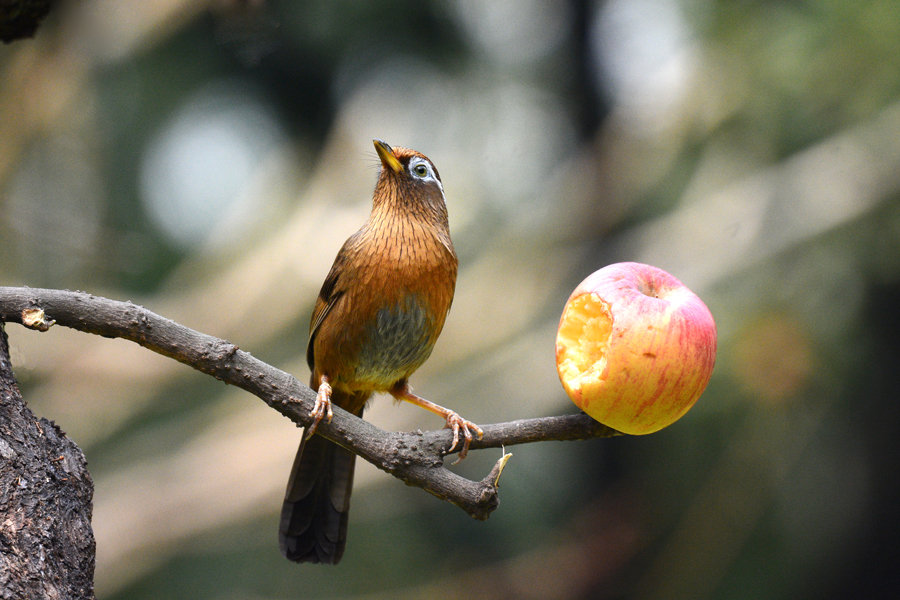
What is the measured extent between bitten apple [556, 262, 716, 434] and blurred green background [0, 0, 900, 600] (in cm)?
329

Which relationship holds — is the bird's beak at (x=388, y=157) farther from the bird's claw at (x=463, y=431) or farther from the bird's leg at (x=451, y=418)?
the bird's claw at (x=463, y=431)

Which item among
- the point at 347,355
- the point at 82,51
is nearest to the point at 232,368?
the point at 347,355

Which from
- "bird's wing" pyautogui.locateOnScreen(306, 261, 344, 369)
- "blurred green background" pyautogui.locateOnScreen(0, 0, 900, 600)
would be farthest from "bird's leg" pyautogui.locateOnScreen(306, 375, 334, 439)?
"blurred green background" pyautogui.locateOnScreen(0, 0, 900, 600)

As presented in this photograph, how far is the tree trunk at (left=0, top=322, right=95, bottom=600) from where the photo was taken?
5.68 ft

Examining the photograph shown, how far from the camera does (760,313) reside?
5148mm

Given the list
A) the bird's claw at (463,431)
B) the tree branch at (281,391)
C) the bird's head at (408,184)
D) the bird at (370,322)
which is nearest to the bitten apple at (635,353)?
the tree branch at (281,391)

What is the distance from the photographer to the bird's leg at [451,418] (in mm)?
2213

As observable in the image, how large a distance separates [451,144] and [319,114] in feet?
3.49

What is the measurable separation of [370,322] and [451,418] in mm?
422

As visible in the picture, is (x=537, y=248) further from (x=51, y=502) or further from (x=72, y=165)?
(x=51, y=502)

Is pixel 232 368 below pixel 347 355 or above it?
below

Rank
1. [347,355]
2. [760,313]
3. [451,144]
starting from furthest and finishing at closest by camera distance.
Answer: [451,144], [760,313], [347,355]

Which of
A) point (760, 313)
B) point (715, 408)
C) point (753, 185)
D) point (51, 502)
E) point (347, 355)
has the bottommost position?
point (51, 502)

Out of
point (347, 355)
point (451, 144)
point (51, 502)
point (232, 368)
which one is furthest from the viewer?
point (451, 144)
